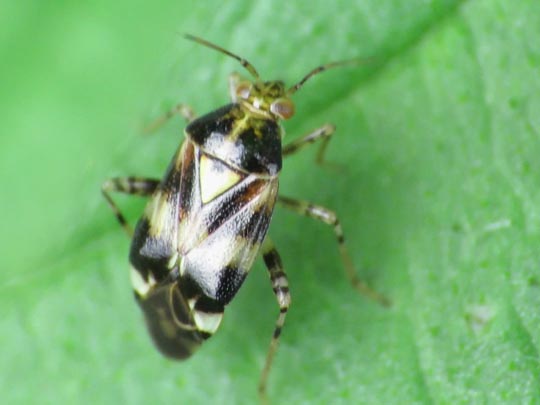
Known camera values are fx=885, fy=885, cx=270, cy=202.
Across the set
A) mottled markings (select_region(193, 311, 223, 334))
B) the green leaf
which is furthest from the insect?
the green leaf

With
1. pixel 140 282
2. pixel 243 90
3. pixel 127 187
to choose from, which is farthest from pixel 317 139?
pixel 140 282

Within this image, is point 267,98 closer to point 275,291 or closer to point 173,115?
point 173,115

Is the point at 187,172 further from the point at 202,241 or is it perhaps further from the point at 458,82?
the point at 458,82

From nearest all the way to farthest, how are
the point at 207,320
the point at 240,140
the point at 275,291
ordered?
Result: the point at 207,320
the point at 240,140
the point at 275,291

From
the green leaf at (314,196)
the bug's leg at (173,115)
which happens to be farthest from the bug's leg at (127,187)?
the bug's leg at (173,115)

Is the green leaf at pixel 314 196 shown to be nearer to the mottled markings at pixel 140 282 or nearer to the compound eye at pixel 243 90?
the compound eye at pixel 243 90

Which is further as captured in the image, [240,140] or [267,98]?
[267,98]
